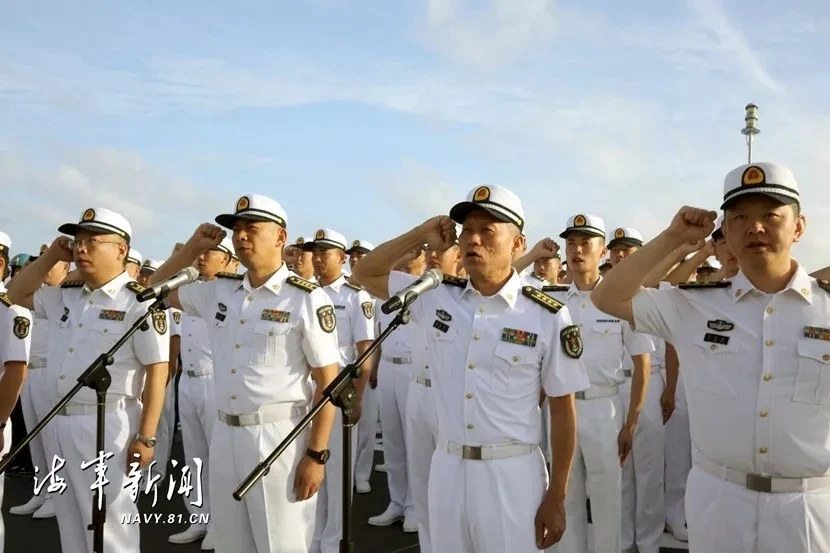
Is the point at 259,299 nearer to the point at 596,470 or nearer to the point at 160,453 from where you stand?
the point at 596,470

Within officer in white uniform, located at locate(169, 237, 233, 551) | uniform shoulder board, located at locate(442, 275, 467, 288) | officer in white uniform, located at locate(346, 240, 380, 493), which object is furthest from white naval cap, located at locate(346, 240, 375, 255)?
uniform shoulder board, located at locate(442, 275, 467, 288)

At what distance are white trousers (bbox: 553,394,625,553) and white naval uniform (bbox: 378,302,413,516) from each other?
2522 mm

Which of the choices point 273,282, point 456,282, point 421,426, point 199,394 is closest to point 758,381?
point 456,282

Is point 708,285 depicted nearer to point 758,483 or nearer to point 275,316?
point 758,483

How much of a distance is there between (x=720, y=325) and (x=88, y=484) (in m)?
3.66

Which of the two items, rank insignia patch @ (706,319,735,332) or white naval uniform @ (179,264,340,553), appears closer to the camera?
rank insignia patch @ (706,319,735,332)

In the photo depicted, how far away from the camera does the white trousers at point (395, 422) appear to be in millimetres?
7172

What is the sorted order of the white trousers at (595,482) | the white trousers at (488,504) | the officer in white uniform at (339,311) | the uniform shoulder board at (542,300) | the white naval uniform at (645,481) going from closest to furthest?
the white trousers at (488,504), the uniform shoulder board at (542,300), the white trousers at (595,482), the white naval uniform at (645,481), the officer in white uniform at (339,311)

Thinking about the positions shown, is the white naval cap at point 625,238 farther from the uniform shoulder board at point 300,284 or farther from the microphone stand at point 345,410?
the microphone stand at point 345,410

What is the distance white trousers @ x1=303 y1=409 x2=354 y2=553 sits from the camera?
5.80m

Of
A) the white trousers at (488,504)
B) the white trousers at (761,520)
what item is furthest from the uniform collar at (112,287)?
the white trousers at (761,520)

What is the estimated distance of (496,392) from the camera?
3098 millimetres

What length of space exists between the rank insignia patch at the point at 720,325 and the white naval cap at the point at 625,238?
365 cm

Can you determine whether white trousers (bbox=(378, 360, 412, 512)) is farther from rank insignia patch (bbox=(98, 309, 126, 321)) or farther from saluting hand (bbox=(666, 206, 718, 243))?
saluting hand (bbox=(666, 206, 718, 243))
